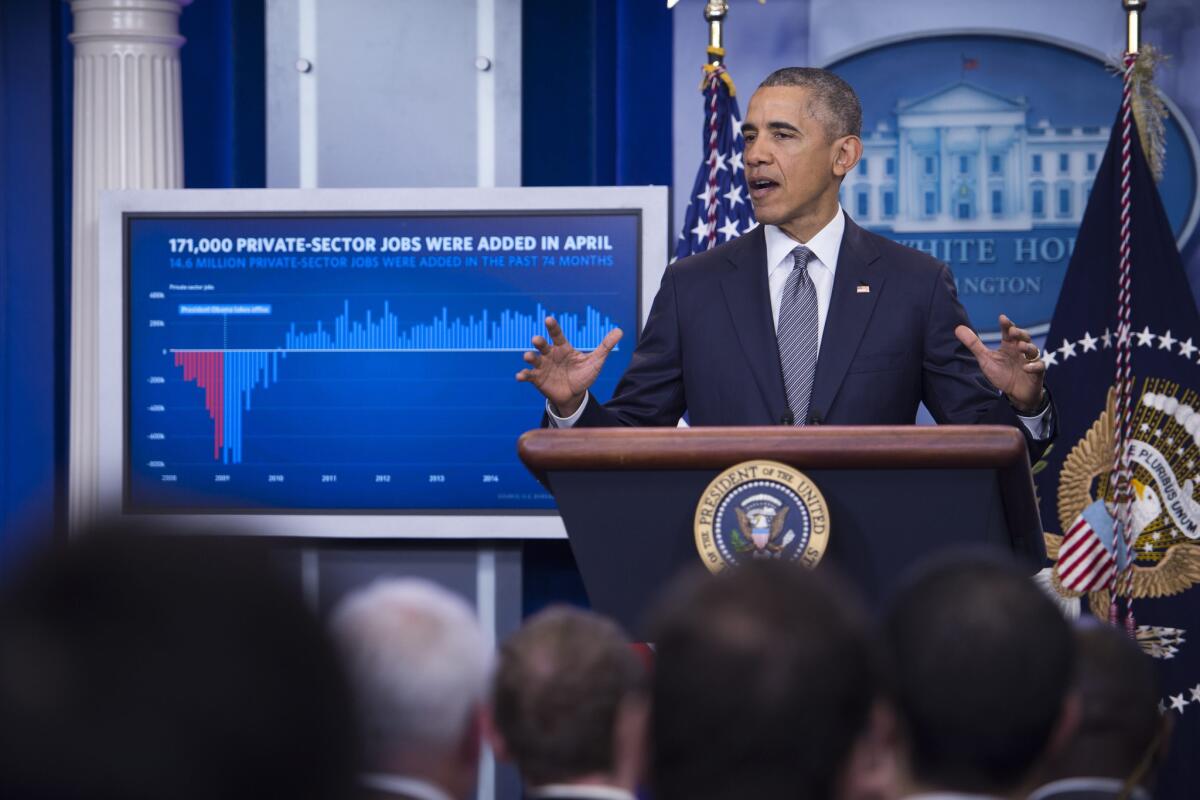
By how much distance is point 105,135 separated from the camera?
533cm

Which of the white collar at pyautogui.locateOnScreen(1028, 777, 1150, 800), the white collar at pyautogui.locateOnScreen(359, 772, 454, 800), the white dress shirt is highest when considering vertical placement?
the white dress shirt

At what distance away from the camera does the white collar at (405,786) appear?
4.17 feet

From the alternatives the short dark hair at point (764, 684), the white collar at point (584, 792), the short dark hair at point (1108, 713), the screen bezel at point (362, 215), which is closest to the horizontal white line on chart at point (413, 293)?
the screen bezel at point (362, 215)

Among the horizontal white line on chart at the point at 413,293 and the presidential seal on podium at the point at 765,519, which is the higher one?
the horizontal white line on chart at the point at 413,293

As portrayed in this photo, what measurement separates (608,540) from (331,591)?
3.82 feet

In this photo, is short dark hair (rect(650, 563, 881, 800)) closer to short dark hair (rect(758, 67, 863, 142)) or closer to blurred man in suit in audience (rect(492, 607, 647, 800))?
blurred man in suit in audience (rect(492, 607, 647, 800))

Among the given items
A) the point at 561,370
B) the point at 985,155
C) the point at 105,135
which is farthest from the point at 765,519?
the point at 105,135

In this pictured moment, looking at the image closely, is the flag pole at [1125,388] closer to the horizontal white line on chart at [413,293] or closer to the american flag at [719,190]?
the american flag at [719,190]

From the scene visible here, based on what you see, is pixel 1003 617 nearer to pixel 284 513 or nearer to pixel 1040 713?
pixel 1040 713

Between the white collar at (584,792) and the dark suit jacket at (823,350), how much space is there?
125 centimetres

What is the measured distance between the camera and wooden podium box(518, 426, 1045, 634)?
214cm

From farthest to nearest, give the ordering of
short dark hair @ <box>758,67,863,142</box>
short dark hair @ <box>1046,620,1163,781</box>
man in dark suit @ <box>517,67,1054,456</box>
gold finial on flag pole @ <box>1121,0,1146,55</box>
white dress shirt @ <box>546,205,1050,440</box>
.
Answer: gold finial on flag pole @ <box>1121,0,1146,55</box>, short dark hair @ <box>758,67,863,142</box>, white dress shirt @ <box>546,205,1050,440</box>, man in dark suit @ <box>517,67,1054,456</box>, short dark hair @ <box>1046,620,1163,781</box>

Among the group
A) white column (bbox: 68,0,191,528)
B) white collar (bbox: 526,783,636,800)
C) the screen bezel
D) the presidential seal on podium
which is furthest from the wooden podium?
white column (bbox: 68,0,191,528)

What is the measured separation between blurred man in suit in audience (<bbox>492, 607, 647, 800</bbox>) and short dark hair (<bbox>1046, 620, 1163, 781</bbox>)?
0.48m
